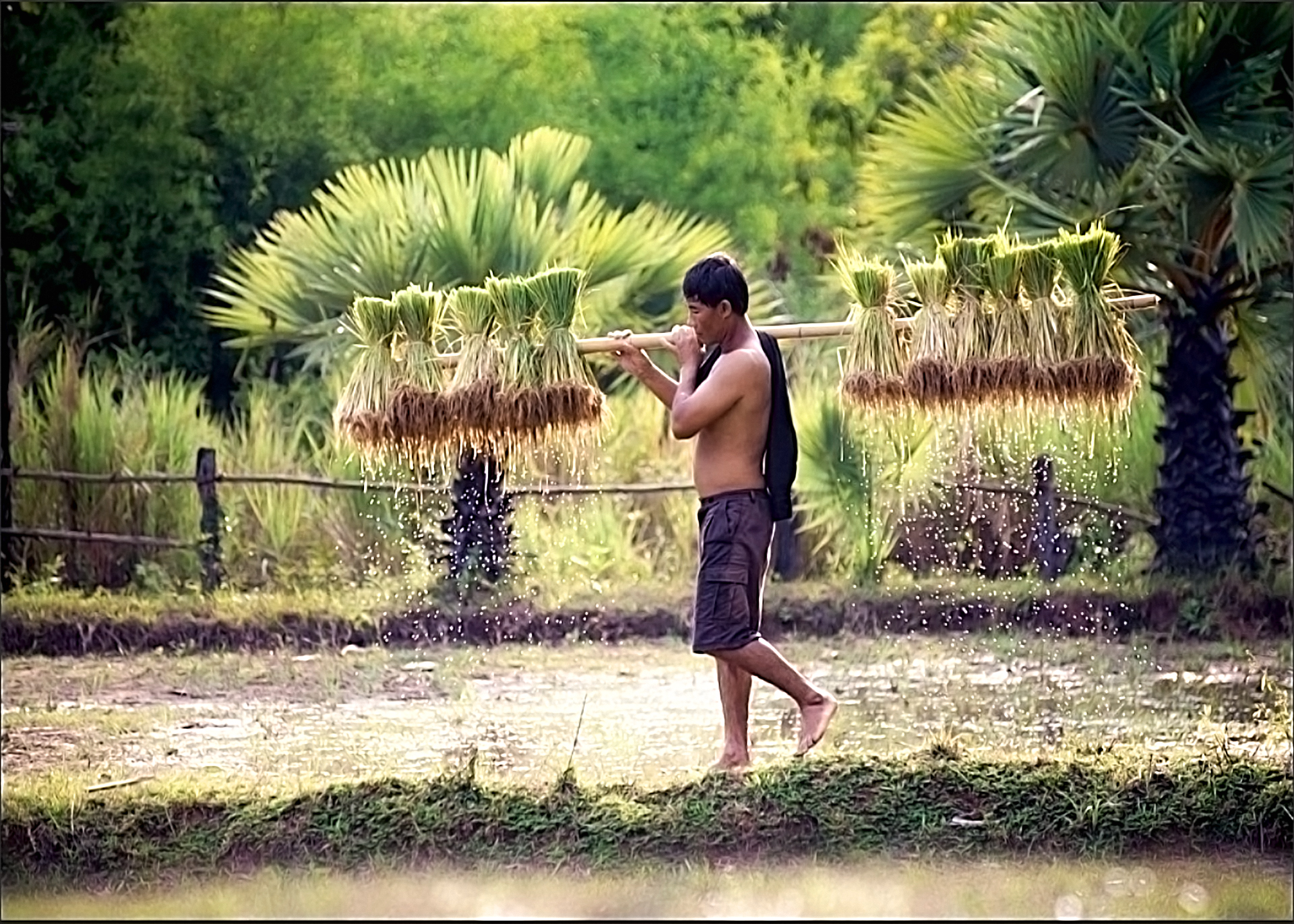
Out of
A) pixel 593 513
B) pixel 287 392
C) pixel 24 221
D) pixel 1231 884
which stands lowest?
pixel 1231 884

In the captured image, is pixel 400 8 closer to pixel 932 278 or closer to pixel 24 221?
pixel 24 221

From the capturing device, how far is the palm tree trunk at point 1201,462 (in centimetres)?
779

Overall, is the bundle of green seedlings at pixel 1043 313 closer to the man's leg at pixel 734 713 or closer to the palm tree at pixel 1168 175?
the man's leg at pixel 734 713

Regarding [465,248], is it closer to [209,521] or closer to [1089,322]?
[209,521]

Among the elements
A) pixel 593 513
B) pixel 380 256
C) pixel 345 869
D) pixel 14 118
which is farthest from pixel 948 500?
pixel 14 118

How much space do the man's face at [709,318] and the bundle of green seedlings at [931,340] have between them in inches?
21.0

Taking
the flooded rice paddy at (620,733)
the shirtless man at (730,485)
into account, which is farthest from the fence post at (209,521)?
the shirtless man at (730,485)

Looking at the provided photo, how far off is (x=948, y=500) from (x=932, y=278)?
9.69ft

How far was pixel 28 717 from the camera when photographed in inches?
230

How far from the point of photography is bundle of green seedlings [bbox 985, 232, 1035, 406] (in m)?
4.73

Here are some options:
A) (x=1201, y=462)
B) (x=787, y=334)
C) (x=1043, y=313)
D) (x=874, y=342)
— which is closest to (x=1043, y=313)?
(x=1043, y=313)

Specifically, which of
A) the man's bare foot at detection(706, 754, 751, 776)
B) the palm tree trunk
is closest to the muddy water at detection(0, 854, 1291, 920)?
the man's bare foot at detection(706, 754, 751, 776)

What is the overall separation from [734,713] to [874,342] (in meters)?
1.06

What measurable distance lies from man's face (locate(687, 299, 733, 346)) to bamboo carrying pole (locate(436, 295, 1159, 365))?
0.10 meters
